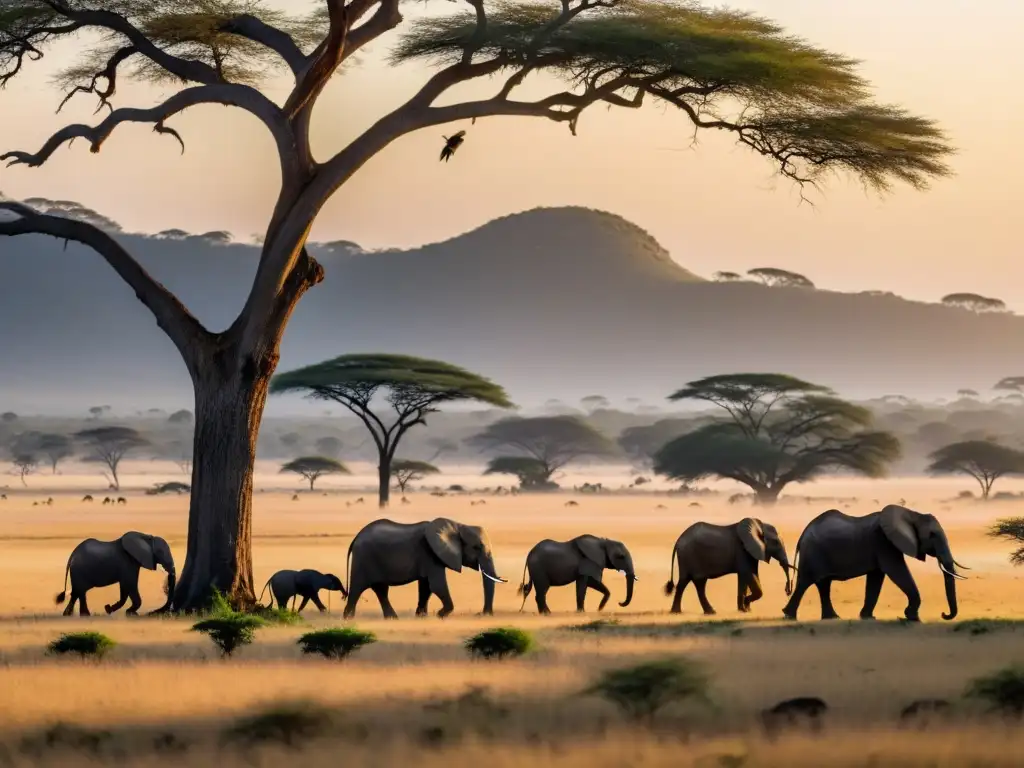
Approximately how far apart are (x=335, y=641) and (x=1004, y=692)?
6.26 m

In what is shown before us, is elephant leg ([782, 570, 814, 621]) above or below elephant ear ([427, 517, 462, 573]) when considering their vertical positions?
below

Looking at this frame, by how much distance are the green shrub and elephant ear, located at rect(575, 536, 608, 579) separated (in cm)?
1065

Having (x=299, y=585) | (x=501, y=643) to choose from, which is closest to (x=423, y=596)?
(x=299, y=585)

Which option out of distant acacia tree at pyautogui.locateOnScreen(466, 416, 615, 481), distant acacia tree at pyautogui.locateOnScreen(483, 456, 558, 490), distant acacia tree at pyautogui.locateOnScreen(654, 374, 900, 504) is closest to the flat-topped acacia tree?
distant acacia tree at pyautogui.locateOnScreen(654, 374, 900, 504)

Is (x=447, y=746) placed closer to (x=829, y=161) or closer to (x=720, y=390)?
(x=829, y=161)

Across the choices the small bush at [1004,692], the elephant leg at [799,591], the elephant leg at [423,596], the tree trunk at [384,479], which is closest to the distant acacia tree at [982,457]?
the tree trunk at [384,479]

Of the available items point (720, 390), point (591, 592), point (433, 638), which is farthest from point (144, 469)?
point (433, 638)

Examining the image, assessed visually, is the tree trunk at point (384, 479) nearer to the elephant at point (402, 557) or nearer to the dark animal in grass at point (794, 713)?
the elephant at point (402, 557)

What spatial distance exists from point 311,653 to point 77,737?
5121 millimetres

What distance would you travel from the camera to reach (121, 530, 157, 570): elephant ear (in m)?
23.0

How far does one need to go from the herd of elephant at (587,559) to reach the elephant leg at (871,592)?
1 cm

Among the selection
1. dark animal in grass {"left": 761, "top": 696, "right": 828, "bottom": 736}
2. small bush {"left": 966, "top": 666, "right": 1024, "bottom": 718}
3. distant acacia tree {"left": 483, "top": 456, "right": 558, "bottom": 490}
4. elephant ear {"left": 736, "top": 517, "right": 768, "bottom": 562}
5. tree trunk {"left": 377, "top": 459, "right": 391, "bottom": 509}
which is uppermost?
distant acacia tree {"left": 483, "top": 456, "right": 558, "bottom": 490}

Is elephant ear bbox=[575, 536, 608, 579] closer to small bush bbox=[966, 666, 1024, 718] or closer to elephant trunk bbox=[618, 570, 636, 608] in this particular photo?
elephant trunk bbox=[618, 570, 636, 608]

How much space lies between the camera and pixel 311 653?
54.6 feet
